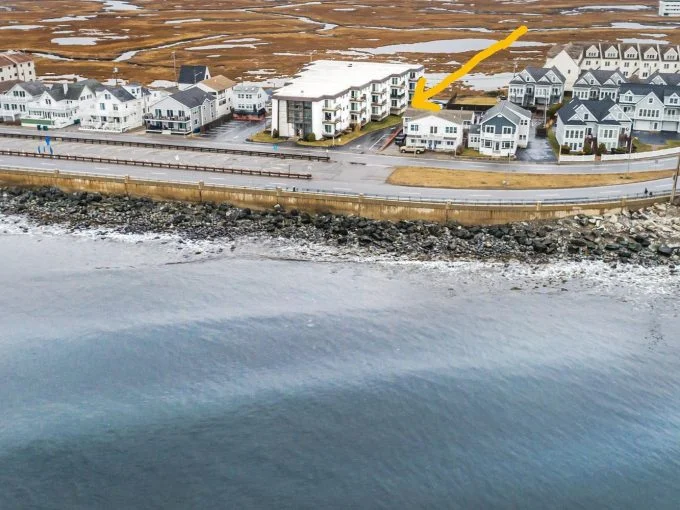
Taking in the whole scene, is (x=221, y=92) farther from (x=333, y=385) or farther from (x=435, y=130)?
(x=333, y=385)

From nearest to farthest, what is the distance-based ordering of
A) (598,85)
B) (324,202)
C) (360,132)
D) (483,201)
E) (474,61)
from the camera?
(474,61), (483,201), (324,202), (360,132), (598,85)

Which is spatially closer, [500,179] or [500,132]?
[500,179]

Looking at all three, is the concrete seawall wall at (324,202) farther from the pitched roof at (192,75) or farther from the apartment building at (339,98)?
the pitched roof at (192,75)

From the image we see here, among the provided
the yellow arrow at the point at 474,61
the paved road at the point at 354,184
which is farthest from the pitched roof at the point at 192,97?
the yellow arrow at the point at 474,61

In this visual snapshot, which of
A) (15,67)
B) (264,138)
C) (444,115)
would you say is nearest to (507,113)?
(444,115)

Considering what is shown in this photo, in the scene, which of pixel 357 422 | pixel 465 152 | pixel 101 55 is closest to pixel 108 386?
pixel 357 422

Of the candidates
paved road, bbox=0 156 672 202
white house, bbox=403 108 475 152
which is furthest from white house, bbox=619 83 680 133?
paved road, bbox=0 156 672 202

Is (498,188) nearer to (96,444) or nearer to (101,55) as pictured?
(96,444)
